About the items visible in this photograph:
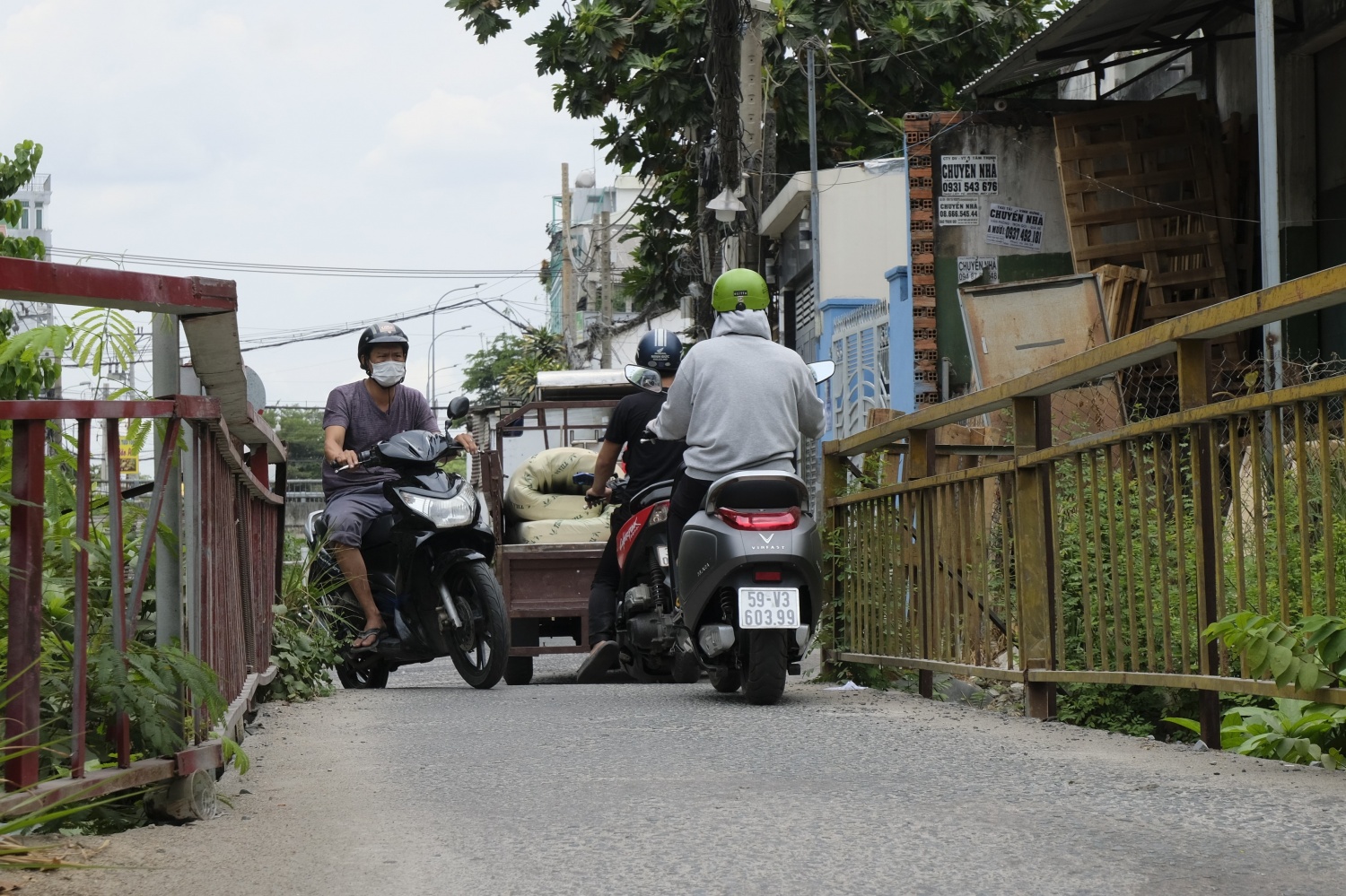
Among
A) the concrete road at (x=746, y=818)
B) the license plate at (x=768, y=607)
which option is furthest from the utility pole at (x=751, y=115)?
the concrete road at (x=746, y=818)

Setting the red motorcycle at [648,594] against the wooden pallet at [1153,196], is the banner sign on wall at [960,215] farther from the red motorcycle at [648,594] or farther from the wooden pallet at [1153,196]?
the red motorcycle at [648,594]

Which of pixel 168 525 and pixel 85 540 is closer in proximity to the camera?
pixel 85 540

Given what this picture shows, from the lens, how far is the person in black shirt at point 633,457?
8.53 m

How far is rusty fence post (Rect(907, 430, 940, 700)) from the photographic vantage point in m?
6.75

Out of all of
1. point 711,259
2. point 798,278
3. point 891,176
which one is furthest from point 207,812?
point 798,278

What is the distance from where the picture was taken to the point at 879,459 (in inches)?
314

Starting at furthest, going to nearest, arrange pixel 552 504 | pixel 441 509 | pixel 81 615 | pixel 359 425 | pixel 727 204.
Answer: pixel 727 204
pixel 552 504
pixel 359 425
pixel 441 509
pixel 81 615

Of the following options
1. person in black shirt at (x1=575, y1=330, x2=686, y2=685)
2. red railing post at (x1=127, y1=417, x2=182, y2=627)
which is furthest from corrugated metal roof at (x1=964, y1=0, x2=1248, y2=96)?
red railing post at (x1=127, y1=417, x2=182, y2=627)

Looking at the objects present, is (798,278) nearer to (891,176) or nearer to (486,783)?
(891,176)

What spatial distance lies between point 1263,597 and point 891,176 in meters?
17.4

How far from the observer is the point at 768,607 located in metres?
6.59

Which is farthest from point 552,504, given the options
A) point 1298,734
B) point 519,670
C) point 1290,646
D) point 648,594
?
point 1290,646

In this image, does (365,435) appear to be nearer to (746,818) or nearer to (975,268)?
(746,818)

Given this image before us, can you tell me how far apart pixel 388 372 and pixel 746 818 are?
5709mm
